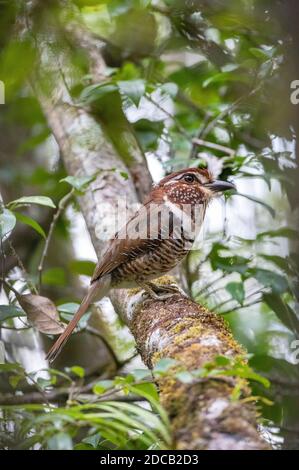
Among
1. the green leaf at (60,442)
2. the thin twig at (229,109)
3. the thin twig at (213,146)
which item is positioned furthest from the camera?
the thin twig at (213,146)

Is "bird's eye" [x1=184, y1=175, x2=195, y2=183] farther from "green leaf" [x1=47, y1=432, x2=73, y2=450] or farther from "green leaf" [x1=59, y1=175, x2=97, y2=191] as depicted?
"green leaf" [x1=47, y1=432, x2=73, y2=450]

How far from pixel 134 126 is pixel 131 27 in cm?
67

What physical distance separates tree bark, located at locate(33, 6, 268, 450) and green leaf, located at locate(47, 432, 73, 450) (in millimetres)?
289

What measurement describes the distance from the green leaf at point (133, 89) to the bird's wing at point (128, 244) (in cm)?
54

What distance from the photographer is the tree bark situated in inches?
68.1

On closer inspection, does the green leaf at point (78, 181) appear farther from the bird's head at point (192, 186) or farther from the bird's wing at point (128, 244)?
the bird's head at point (192, 186)

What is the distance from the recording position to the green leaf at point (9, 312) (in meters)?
2.90

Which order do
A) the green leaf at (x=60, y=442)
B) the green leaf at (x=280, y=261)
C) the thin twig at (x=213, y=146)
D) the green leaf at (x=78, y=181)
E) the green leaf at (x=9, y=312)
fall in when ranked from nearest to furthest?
the green leaf at (x=60, y=442)
the green leaf at (x=9, y=312)
the green leaf at (x=78, y=181)
the green leaf at (x=280, y=261)
the thin twig at (x=213, y=146)

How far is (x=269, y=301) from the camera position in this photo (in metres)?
3.60

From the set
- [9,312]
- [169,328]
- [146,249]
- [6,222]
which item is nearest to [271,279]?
[146,249]

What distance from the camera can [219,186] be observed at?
3.55 meters

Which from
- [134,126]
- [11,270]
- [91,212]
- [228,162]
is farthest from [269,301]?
[11,270]

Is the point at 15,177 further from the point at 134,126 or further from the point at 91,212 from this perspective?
the point at 91,212

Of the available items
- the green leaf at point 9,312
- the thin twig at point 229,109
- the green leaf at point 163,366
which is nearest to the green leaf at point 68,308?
the green leaf at point 9,312
